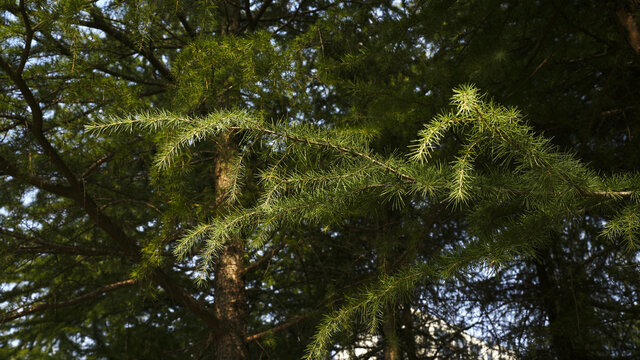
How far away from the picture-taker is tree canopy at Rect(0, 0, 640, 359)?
197 centimetres

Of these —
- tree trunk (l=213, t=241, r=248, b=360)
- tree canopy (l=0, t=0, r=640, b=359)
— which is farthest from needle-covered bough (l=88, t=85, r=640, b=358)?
tree trunk (l=213, t=241, r=248, b=360)

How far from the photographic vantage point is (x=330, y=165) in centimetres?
231

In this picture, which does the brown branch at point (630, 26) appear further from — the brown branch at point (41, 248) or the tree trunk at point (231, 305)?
the brown branch at point (41, 248)

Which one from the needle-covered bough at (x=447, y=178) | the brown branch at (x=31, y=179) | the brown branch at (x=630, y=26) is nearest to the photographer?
the needle-covered bough at (x=447, y=178)

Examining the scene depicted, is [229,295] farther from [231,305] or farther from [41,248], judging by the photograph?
[41,248]

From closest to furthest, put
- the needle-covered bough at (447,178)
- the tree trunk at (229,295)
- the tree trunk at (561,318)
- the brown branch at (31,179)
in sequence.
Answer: the needle-covered bough at (447,178) → the brown branch at (31,179) → the tree trunk at (229,295) → the tree trunk at (561,318)

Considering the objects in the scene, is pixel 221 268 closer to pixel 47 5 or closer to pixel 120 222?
pixel 120 222

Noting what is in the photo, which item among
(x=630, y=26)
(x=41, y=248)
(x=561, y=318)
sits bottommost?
(x=561, y=318)

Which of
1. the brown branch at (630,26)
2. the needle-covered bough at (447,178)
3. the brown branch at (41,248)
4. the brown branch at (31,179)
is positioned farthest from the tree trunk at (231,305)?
the brown branch at (630,26)

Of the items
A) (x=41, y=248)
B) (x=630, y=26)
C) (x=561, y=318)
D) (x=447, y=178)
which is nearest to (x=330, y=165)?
(x=447, y=178)

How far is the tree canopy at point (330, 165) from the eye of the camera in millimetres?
1972

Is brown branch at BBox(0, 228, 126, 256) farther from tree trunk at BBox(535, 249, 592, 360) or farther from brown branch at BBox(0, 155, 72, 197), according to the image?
tree trunk at BBox(535, 249, 592, 360)

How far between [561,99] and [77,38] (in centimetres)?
419

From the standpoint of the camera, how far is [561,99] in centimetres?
438
